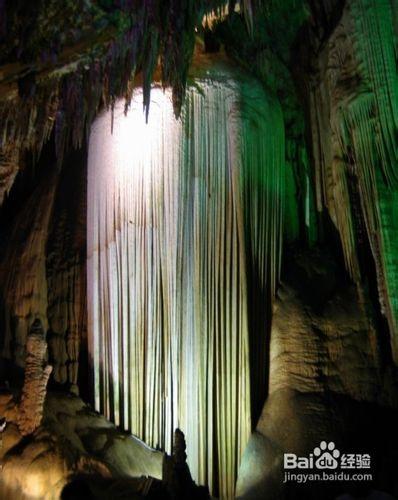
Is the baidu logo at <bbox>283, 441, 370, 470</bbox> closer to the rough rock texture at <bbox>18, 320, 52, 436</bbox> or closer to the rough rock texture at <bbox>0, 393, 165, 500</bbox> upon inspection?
the rough rock texture at <bbox>0, 393, 165, 500</bbox>

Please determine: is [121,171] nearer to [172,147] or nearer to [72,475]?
[172,147]

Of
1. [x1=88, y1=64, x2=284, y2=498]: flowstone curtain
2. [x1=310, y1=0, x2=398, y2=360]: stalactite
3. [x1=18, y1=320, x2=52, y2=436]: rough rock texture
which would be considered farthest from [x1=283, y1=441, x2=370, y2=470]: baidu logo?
[x1=18, y1=320, x2=52, y2=436]: rough rock texture

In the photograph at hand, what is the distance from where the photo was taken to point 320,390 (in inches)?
210

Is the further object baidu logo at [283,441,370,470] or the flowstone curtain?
the flowstone curtain

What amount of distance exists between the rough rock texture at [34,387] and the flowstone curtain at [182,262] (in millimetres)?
895

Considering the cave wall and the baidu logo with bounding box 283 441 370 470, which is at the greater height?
the cave wall

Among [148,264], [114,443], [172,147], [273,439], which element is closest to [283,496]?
[273,439]

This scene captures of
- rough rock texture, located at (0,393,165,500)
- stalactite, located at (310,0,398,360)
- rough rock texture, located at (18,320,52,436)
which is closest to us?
rough rock texture, located at (0,393,165,500)

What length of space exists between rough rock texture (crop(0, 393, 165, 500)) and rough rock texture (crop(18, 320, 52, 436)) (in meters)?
0.06

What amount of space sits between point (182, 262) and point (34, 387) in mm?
1708

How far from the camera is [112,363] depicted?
5.71 meters

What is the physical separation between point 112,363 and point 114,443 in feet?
2.57

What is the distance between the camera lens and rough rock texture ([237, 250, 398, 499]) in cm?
501

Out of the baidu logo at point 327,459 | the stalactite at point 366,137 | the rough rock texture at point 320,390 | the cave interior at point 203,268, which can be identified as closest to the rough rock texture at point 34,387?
the cave interior at point 203,268
